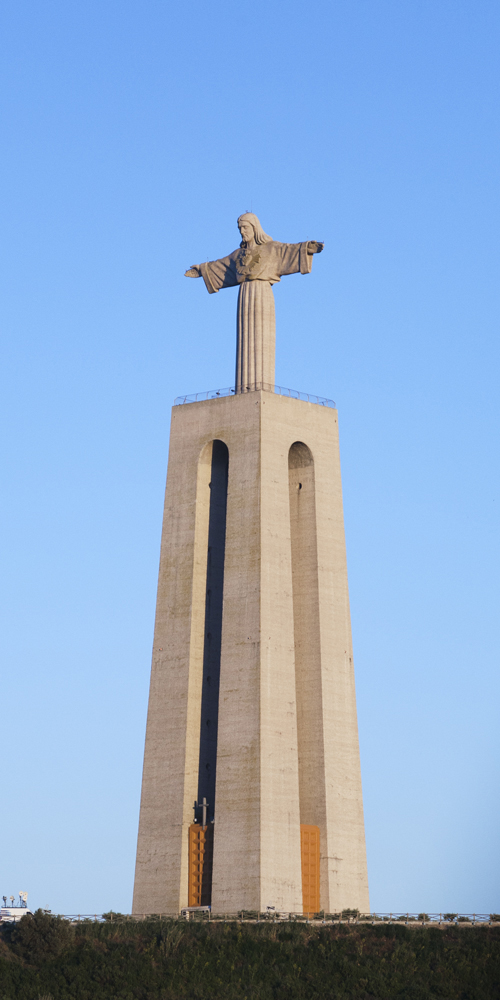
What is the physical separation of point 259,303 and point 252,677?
1617cm

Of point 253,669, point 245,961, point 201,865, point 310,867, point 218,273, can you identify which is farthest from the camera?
point 218,273

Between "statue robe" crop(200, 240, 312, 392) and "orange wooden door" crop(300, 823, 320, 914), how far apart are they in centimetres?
1810

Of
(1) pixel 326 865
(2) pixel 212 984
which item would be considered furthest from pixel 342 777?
(2) pixel 212 984

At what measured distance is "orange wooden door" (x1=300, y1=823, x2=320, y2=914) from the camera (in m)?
58.9

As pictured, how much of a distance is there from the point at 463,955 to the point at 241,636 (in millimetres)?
15004

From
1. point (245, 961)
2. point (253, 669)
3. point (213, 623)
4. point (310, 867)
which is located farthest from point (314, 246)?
point (245, 961)

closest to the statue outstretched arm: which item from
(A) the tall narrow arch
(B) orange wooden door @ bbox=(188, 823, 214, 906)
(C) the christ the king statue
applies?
(C) the christ the king statue

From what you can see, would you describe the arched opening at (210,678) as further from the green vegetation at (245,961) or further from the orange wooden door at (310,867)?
the green vegetation at (245,961)

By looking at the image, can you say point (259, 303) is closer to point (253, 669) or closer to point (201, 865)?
point (253, 669)

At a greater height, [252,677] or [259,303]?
[259,303]

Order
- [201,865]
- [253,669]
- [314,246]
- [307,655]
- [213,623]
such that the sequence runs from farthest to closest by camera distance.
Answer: [314,246] → [213,623] → [307,655] → [253,669] → [201,865]

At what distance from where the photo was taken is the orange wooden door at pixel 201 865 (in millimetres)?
58875

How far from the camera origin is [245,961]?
50.6 m

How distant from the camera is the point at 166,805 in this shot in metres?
60.4
